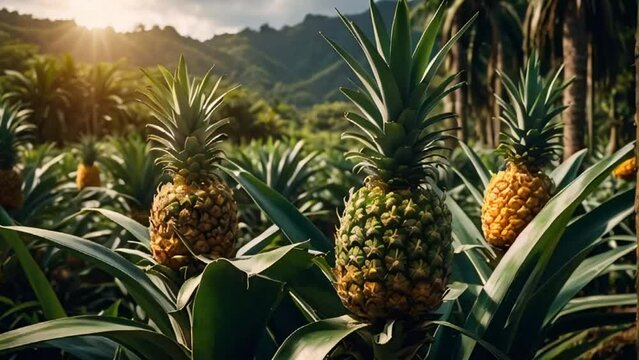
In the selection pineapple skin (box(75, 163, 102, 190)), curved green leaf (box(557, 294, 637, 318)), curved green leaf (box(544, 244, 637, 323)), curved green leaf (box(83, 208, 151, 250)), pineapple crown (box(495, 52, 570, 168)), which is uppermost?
pineapple crown (box(495, 52, 570, 168))

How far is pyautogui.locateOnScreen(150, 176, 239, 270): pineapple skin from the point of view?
2365 millimetres

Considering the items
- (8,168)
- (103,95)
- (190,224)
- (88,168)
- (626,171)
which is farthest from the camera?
(103,95)

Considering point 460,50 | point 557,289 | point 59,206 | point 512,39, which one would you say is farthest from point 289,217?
point 512,39

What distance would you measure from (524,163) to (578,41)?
21.4 ft

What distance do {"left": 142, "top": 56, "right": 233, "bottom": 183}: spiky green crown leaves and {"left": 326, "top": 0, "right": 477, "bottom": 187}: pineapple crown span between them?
683 millimetres

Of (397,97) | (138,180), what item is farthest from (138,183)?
(397,97)

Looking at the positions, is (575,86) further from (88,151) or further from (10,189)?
(10,189)

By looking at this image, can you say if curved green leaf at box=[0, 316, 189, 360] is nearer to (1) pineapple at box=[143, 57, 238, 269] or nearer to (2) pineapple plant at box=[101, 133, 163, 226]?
(1) pineapple at box=[143, 57, 238, 269]

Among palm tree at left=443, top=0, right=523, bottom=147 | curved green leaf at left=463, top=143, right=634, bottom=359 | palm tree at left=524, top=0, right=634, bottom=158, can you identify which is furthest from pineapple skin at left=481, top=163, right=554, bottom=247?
palm tree at left=443, top=0, right=523, bottom=147

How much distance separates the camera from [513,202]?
112 inches

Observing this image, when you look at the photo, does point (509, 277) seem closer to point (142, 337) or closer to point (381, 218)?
point (381, 218)

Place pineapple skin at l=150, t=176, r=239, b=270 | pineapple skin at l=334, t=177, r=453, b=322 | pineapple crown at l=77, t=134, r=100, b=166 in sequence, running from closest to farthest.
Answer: pineapple skin at l=334, t=177, r=453, b=322 < pineapple skin at l=150, t=176, r=239, b=270 < pineapple crown at l=77, t=134, r=100, b=166

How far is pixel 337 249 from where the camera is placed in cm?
207

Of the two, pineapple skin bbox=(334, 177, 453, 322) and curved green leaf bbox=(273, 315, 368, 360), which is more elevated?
pineapple skin bbox=(334, 177, 453, 322)
